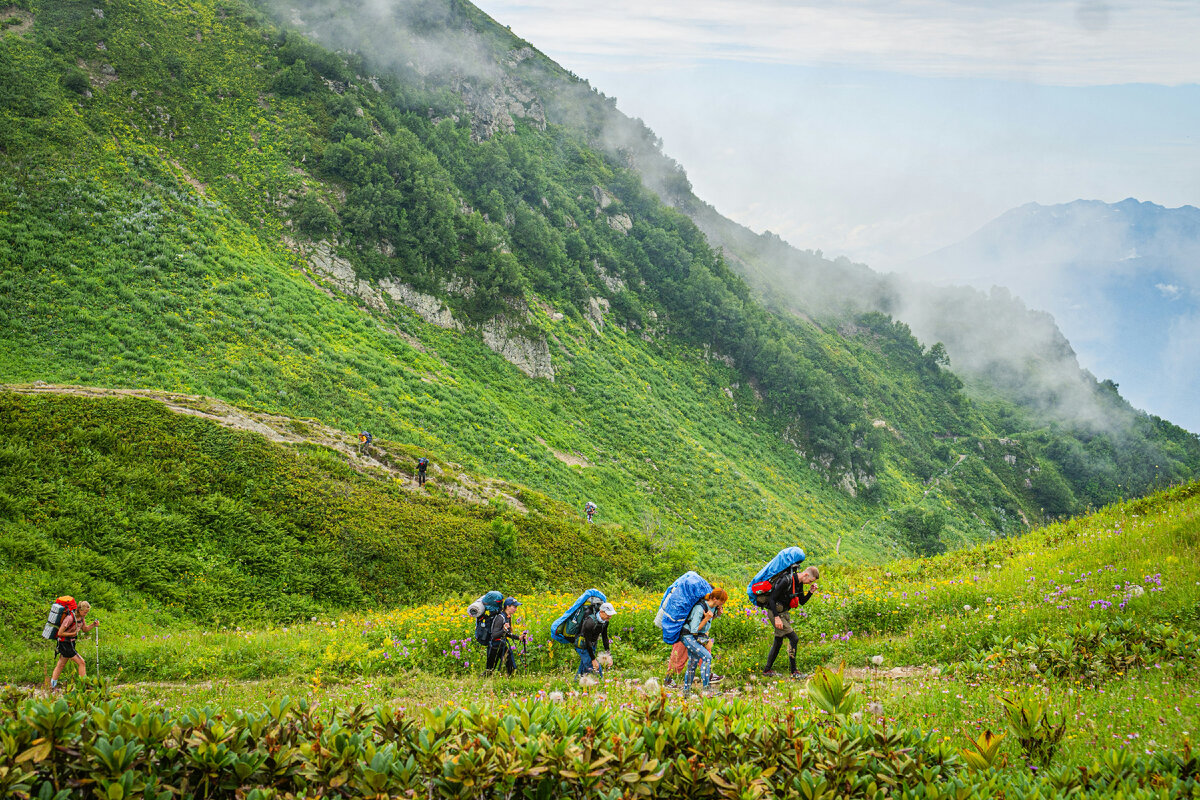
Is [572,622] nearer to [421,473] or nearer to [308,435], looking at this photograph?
[421,473]

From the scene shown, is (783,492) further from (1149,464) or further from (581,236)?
(1149,464)

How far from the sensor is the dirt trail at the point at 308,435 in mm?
19969

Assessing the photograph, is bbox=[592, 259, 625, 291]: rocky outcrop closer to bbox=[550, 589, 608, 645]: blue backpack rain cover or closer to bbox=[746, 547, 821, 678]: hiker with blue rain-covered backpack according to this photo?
bbox=[550, 589, 608, 645]: blue backpack rain cover

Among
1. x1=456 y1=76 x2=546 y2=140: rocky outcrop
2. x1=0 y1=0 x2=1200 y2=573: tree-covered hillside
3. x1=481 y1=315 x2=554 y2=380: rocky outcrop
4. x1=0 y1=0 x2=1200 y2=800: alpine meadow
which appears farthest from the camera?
x1=456 y1=76 x2=546 y2=140: rocky outcrop

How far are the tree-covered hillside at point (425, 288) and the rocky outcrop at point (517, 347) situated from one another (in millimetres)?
295

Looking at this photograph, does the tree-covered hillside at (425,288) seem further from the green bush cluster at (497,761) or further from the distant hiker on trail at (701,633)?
the green bush cluster at (497,761)

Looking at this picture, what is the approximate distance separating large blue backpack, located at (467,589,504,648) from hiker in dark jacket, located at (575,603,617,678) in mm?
1566

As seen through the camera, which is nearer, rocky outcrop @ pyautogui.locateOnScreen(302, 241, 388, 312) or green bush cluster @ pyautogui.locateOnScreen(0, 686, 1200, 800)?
green bush cluster @ pyautogui.locateOnScreen(0, 686, 1200, 800)

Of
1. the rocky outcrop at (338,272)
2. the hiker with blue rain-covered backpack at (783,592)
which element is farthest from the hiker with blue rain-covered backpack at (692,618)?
the rocky outcrop at (338,272)

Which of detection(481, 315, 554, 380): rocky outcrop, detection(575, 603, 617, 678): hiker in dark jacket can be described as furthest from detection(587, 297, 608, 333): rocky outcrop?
detection(575, 603, 617, 678): hiker in dark jacket

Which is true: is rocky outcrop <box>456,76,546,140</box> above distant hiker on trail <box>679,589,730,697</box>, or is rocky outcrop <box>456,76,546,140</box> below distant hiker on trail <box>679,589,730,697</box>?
above

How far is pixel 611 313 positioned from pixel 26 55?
5176cm

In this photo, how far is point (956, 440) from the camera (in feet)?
327

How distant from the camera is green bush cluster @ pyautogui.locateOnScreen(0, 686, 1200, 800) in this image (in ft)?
13.5
